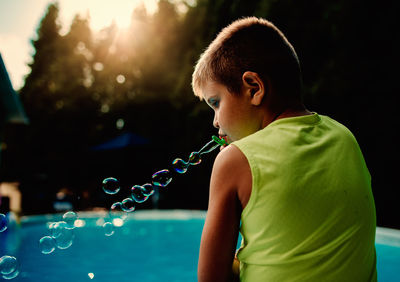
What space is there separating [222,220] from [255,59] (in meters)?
0.40

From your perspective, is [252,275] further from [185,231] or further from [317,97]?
[317,97]

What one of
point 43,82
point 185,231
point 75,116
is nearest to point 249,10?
point 185,231

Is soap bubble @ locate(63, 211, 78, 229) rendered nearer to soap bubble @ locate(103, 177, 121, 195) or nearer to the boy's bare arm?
soap bubble @ locate(103, 177, 121, 195)

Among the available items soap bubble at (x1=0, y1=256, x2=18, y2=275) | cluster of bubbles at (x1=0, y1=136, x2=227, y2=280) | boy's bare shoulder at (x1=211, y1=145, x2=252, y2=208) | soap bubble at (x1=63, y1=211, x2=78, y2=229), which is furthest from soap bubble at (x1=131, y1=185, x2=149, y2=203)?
boy's bare shoulder at (x1=211, y1=145, x2=252, y2=208)

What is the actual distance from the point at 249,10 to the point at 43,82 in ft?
41.0

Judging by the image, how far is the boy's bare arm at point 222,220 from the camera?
681 mm

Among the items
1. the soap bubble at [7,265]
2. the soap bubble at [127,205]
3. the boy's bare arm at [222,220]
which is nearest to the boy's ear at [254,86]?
the boy's bare arm at [222,220]

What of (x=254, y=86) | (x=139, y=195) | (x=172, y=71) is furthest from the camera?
(x=172, y=71)

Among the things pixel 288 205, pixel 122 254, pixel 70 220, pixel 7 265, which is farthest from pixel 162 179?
pixel 122 254

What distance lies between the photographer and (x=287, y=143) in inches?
27.8

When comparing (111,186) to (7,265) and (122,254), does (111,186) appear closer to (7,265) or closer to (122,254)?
(7,265)

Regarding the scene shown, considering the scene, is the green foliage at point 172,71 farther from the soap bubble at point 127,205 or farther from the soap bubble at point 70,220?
the soap bubble at point 70,220

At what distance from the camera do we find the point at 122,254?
5.91 metres

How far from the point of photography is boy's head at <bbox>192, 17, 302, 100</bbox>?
819 mm
